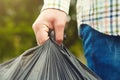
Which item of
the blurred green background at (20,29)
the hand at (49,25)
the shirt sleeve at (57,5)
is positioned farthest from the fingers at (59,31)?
A: the blurred green background at (20,29)

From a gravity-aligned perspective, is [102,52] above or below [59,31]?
below

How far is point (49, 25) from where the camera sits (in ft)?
9.03

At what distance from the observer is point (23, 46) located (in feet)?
29.3

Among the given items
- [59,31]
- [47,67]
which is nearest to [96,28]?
[59,31]

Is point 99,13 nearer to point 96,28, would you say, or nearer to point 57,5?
point 96,28

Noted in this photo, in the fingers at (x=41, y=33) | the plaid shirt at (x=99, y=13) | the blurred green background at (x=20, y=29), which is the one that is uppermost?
the plaid shirt at (x=99, y=13)

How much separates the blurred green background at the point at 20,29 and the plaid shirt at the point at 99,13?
18.0 ft

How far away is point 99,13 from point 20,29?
666cm

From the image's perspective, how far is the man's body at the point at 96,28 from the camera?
2746 mm

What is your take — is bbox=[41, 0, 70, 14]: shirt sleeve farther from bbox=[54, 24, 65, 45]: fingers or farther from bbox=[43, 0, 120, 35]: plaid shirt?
bbox=[54, 24, 65, 45]: fingers

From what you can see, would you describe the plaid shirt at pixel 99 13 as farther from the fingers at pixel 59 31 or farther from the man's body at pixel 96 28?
the fingers at pixel 59 31

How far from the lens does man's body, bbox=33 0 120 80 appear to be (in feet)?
9.01

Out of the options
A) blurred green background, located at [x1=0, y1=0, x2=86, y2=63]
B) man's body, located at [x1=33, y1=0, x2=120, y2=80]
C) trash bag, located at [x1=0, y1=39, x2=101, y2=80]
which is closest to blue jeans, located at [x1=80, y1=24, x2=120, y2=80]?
man's body, located at [x1=33, y1=0, x2=120, y2=80]

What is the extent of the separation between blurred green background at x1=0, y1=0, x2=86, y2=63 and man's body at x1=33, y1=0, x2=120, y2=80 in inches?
216
